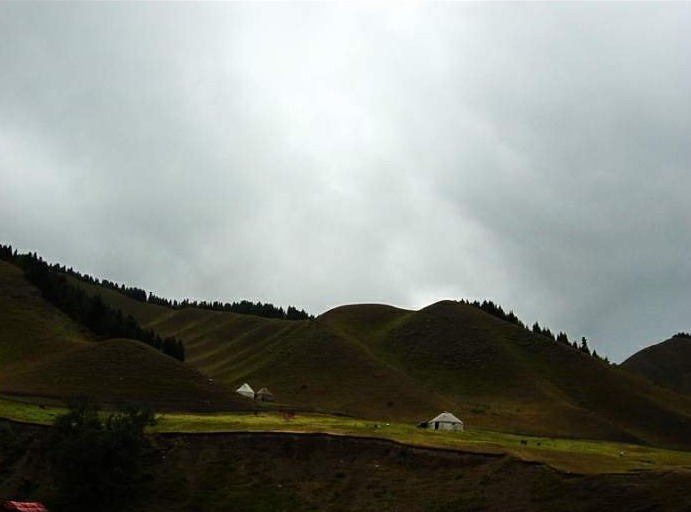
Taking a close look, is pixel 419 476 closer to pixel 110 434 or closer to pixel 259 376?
pixel 110 434

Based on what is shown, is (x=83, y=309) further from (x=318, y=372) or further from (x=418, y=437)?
(x=418, y=437)

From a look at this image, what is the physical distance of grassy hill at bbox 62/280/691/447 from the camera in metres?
115

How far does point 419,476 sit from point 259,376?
85832mm

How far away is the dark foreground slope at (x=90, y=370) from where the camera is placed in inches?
3533

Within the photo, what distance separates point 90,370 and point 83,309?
37.1m

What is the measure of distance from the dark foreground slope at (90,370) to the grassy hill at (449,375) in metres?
19.8

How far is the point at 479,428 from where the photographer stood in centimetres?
9844

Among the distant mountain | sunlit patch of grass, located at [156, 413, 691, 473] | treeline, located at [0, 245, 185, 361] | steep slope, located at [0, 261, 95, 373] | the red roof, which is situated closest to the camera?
the red roof

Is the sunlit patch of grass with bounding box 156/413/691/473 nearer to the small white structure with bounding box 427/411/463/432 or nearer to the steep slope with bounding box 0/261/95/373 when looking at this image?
the small white structure with bounding box 427/411/463/432

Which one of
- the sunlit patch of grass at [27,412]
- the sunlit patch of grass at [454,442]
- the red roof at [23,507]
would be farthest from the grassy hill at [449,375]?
the red roof at [23,507]

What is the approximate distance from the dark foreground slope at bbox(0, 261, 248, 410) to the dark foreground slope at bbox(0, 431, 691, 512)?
960 inches

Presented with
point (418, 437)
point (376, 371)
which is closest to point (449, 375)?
point (376, 371)

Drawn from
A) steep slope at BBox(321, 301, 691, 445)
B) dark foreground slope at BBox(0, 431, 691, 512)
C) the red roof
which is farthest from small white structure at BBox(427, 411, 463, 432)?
the red roof

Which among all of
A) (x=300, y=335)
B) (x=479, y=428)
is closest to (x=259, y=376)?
(x=300, y=335)
